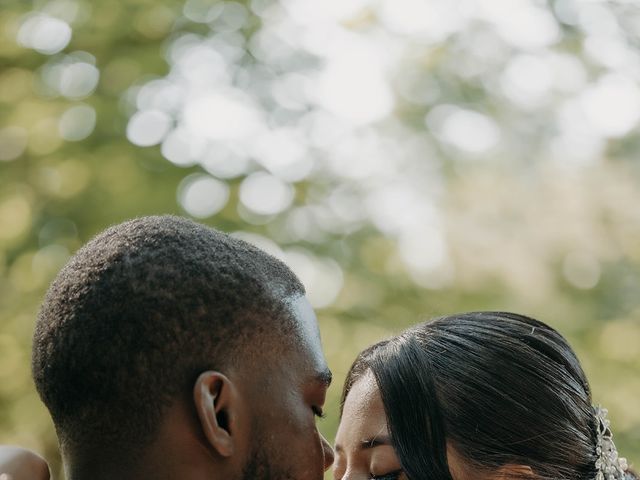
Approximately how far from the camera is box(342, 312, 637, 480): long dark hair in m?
4.22

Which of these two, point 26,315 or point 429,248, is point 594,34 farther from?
point 26,315

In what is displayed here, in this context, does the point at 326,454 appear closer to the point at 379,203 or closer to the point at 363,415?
the point at 363,415

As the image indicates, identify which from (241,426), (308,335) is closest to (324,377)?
(308,335)

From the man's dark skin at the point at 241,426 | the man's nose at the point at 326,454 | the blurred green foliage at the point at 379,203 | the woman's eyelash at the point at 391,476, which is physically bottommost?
the blurred green foliage at the point at 379,203

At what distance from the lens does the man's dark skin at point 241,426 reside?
297 cm

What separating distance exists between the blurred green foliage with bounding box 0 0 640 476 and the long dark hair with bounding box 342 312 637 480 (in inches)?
252

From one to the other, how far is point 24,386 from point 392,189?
186 inches

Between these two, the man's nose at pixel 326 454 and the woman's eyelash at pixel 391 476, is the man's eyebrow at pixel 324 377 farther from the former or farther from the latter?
the woman's eyelash at pixel 391 476

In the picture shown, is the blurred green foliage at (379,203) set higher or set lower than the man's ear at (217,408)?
lower

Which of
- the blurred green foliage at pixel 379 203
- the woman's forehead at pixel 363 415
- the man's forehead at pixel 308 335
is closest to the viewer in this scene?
the man's forehead at pixel 308 335

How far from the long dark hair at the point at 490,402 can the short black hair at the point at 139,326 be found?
1280 mm

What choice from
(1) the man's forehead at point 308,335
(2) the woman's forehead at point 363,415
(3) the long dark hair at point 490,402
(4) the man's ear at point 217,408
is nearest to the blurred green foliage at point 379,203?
(2) the woman's forehead at point 363,415

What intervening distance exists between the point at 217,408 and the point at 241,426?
0.30 ft

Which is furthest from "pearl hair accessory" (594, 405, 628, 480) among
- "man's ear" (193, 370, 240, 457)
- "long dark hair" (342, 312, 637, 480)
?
"man's ear" (193, 370, 240, 457)
